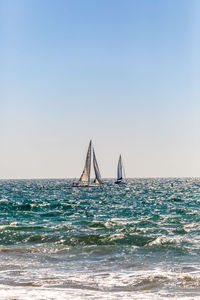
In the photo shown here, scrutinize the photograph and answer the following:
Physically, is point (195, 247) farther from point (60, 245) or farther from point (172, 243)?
point (60, 245)

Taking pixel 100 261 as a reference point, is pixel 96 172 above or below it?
above

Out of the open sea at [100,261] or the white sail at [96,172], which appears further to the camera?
the white sail at [96,172]

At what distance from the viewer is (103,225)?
99.7 feet

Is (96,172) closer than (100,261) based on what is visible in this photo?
No

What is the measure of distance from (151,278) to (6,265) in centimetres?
639

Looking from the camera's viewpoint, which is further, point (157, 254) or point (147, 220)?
point (147, 220)

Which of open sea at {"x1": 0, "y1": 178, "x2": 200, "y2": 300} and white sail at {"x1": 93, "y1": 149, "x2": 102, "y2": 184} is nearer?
open sea at {"x1": 0, "y1": 178, "x2": 200, "y2": 300}

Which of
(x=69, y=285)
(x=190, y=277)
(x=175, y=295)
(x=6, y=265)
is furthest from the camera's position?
(x=6, y=265)

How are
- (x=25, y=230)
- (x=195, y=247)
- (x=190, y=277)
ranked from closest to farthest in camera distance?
1. (x=190, y=277)
2. (x=195, y=247)
3. (x=25, y=230)

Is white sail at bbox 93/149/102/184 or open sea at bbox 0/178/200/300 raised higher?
white sail at bbox 93/149/102/184

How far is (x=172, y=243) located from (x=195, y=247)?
1632 millimetres

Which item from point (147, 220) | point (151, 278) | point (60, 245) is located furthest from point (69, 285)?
point (147, 220)

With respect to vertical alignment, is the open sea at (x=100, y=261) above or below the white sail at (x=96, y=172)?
below

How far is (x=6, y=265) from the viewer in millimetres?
16812
